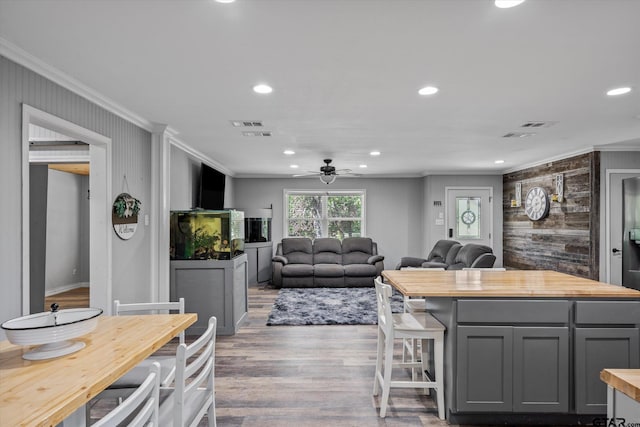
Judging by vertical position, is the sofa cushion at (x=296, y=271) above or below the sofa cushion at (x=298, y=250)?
below

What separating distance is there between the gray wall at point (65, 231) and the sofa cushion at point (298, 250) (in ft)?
12.9

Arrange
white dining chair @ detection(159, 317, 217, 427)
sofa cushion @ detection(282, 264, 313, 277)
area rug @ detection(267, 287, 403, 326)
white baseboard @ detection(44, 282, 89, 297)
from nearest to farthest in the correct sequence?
white dining chair @ detection(159, 317, 217, 427) < area rug @ detection(267, 287, 403, 326) < white baseboard @ detection(44, 282, 89, 297) < sofa cushion @ detection(282, 264, 313, 277)

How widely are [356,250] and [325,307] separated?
2.69 meters

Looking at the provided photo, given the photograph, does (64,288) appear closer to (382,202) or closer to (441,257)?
(382,202)

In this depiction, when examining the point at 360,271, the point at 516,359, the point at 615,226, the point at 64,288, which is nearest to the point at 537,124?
the point at 615,226

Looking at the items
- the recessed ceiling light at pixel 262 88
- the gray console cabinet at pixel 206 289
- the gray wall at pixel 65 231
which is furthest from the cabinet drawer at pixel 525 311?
the gray wall at pixel 65 231

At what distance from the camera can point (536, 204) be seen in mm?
6688

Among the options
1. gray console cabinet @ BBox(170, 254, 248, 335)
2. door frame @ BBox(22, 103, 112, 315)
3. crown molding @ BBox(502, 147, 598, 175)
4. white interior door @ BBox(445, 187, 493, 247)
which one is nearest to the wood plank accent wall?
crown molding @ BBox(502, 147, 598, 175)

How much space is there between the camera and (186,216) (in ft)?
14.6

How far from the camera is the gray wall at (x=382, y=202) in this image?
8641 millimetres

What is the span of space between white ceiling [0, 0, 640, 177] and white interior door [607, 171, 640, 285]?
1.33 m

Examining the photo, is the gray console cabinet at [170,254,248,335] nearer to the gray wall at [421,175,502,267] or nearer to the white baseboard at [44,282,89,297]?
the white baseboard at [44,282,89,297]

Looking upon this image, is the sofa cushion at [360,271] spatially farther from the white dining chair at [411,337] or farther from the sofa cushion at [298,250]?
the white dining chair at [411,337]

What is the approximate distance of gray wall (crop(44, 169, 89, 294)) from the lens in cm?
646
